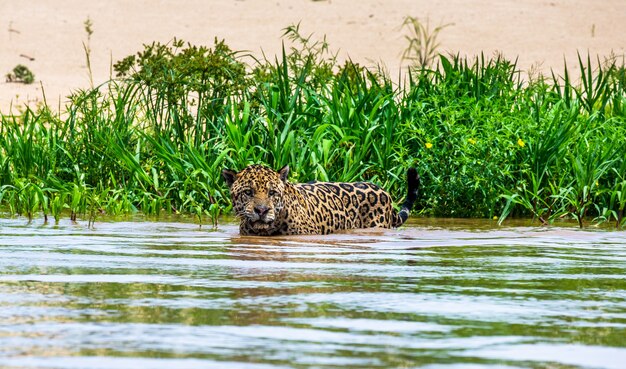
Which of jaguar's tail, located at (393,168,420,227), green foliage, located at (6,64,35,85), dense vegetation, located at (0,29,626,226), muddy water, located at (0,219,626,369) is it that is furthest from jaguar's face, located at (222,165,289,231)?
green foliage, located at (6,64,35,85)

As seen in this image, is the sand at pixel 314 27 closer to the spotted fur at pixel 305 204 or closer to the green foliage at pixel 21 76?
the green foliage at pixel 21 76

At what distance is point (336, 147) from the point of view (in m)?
11.9

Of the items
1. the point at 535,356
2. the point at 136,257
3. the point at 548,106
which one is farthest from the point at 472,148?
the point at 535,356

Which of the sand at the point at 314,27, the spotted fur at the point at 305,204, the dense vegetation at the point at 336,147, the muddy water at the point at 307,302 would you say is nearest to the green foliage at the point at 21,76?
the sand at the point at 314,27

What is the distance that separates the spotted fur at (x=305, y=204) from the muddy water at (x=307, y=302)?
0.39 metres

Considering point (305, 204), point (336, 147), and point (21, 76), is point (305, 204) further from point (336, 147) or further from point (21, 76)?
point (21, 76)

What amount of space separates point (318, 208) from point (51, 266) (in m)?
3.35

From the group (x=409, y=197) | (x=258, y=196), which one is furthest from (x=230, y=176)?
(x=409, y=197)

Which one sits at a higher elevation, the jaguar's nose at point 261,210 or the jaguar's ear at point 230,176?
the jaguar's ear at point 230,176

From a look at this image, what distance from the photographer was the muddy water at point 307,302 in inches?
177

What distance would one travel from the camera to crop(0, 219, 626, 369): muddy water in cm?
449

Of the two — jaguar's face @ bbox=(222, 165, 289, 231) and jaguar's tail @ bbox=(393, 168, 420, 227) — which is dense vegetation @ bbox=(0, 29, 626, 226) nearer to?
jaguar's tail @ bbox=(393, 168, 420, 227)

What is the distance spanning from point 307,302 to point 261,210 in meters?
3.80

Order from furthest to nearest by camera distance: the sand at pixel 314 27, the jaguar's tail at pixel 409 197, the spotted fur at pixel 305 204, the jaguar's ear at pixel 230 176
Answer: the sand at pixel 314 27, the jaguar's tail at pixel 409 197, the jaguar's ear at pixel 230 176, the spotted fur at pixel 305 204
